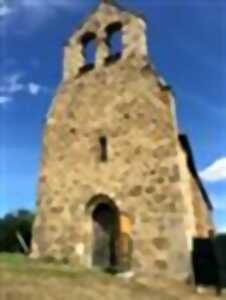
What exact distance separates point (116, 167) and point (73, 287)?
7.53 meters

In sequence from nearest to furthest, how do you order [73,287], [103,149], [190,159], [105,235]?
[73,287]
[105,235]
[103,149]
[190,159]

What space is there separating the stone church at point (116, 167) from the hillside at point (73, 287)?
79.0 inches

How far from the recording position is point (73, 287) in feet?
34.7

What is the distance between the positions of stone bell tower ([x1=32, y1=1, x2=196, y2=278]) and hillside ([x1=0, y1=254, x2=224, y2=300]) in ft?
7.94

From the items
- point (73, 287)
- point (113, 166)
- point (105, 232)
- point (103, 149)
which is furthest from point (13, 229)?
point (73, 287)

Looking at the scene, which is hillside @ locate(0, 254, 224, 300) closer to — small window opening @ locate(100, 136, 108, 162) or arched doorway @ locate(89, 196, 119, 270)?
arched doorway @ locate(89, 196, 119, 270)

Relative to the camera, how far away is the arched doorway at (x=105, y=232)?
56.1ft

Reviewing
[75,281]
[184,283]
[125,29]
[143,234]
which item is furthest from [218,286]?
[125,29]

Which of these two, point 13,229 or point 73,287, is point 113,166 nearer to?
point 73,287

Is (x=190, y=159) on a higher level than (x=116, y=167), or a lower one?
higher

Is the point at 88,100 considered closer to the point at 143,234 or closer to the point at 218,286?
the point at 143,234

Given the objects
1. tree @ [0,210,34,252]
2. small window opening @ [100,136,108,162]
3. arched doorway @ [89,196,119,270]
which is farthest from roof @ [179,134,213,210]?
tree @ [0,210,34,252]

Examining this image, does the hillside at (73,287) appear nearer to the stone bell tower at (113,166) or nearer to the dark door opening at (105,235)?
the stone bell tower at (113,166)

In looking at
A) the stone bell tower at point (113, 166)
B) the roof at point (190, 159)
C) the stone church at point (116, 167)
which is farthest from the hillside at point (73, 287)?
the roof at point (190, 159)
